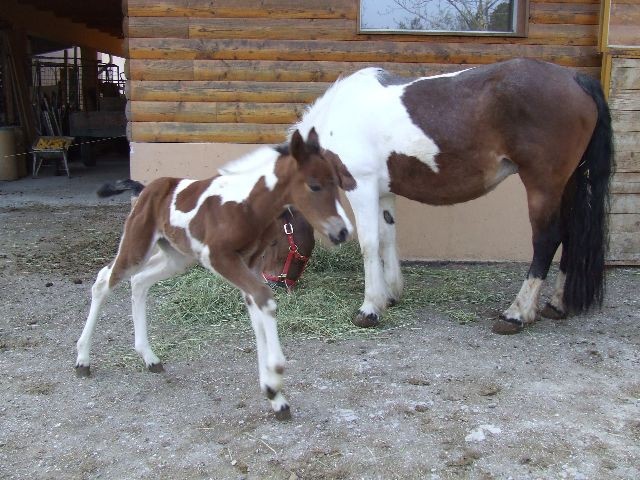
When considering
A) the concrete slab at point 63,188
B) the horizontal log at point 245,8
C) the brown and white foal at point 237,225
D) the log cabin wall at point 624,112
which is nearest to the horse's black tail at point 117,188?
the brown and white foal at point 237,225

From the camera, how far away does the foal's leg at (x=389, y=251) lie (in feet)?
17.4

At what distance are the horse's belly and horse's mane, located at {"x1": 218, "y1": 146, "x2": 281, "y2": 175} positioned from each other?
1.68m

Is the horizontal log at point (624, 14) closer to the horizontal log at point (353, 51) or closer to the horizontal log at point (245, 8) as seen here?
the horizontal log at point (353, 51)

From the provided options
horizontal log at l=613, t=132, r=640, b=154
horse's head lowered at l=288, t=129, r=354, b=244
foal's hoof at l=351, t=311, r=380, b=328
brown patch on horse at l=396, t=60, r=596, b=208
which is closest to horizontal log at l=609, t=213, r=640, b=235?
horizontal log at l=613, t=132, r=640, b=154

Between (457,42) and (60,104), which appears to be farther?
(60,104)

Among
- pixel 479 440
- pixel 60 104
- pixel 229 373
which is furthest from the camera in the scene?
pixel 60 104

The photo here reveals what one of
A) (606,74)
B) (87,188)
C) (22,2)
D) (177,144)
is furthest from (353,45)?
(22,2)

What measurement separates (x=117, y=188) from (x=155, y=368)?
1.08 m

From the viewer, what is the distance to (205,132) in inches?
256

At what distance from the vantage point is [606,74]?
20.4 feet

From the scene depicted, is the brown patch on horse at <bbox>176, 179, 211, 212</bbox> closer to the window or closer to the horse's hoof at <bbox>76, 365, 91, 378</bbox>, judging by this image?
the horse's hoof at <bbox>76, 365, 91, 378</bbox>

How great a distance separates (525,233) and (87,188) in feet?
26.2

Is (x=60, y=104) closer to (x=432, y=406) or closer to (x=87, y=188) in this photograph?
(x=87, y=188)

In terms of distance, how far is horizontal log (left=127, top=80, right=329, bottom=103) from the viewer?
6.44 metres
